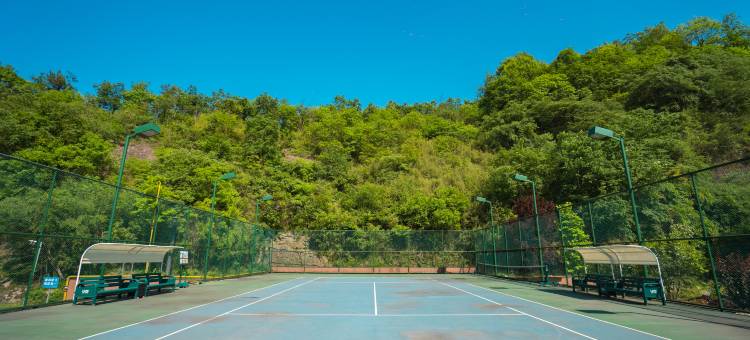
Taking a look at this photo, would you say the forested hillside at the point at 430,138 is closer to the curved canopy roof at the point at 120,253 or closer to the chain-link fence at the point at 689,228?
the chain-link fence at the point at 689,228

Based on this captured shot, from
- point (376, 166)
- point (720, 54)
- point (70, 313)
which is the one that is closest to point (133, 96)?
point (376, 166)

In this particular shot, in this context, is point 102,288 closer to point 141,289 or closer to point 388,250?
point 141,289

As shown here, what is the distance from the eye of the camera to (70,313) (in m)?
9.37

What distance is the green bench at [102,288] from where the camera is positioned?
36.2ft

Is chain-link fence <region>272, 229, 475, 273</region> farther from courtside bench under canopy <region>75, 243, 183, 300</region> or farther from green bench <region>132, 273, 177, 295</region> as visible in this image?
courtside bench under canopy <region>75, 243, 183, 300</region>

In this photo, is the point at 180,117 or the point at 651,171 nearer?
the point at 651,171

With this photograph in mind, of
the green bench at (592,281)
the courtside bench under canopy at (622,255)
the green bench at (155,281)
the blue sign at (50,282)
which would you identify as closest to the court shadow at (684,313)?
the courtside bench under canopy at (622,255)

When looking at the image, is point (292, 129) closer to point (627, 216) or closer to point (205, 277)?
point (205, 277)

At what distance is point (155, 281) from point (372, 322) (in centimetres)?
1003

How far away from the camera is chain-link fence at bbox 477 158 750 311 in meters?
10.0

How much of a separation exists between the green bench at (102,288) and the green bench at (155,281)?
554 mm

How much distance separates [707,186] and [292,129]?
57.5 m

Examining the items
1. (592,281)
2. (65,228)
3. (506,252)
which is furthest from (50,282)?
(506,252)

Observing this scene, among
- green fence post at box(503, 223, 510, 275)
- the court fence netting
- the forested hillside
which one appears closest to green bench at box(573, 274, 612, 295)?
the court fence netting
